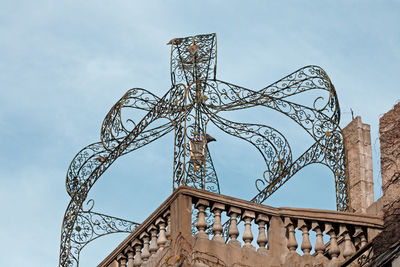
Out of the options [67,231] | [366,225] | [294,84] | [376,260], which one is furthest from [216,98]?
[376,260]

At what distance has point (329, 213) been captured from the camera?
10211mm

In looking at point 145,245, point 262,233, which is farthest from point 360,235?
point 145,245

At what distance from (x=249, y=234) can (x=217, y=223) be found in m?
0.34

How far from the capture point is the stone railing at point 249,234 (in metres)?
10.0

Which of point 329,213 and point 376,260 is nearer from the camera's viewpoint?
point 376,260

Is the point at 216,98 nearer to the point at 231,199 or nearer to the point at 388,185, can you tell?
the point at 231,199

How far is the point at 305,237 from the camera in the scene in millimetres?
10367

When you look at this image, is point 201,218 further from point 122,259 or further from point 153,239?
point 122,259

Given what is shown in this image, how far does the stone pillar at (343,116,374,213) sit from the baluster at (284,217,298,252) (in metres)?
3.89

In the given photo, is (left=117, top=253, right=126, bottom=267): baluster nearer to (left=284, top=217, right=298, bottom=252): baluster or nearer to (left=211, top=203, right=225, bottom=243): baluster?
(left=211, top=203, right=225, bottom=243): baluster

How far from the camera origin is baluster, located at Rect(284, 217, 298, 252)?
10.3 metres

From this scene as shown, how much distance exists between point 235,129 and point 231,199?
4.55m

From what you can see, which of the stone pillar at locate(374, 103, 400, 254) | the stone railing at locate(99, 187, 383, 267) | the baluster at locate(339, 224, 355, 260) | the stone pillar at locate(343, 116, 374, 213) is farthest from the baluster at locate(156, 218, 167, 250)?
the stone pillar at locate(343, 116, 374, 213)

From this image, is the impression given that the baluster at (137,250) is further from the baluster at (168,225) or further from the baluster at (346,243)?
the baluster at (346,243)
